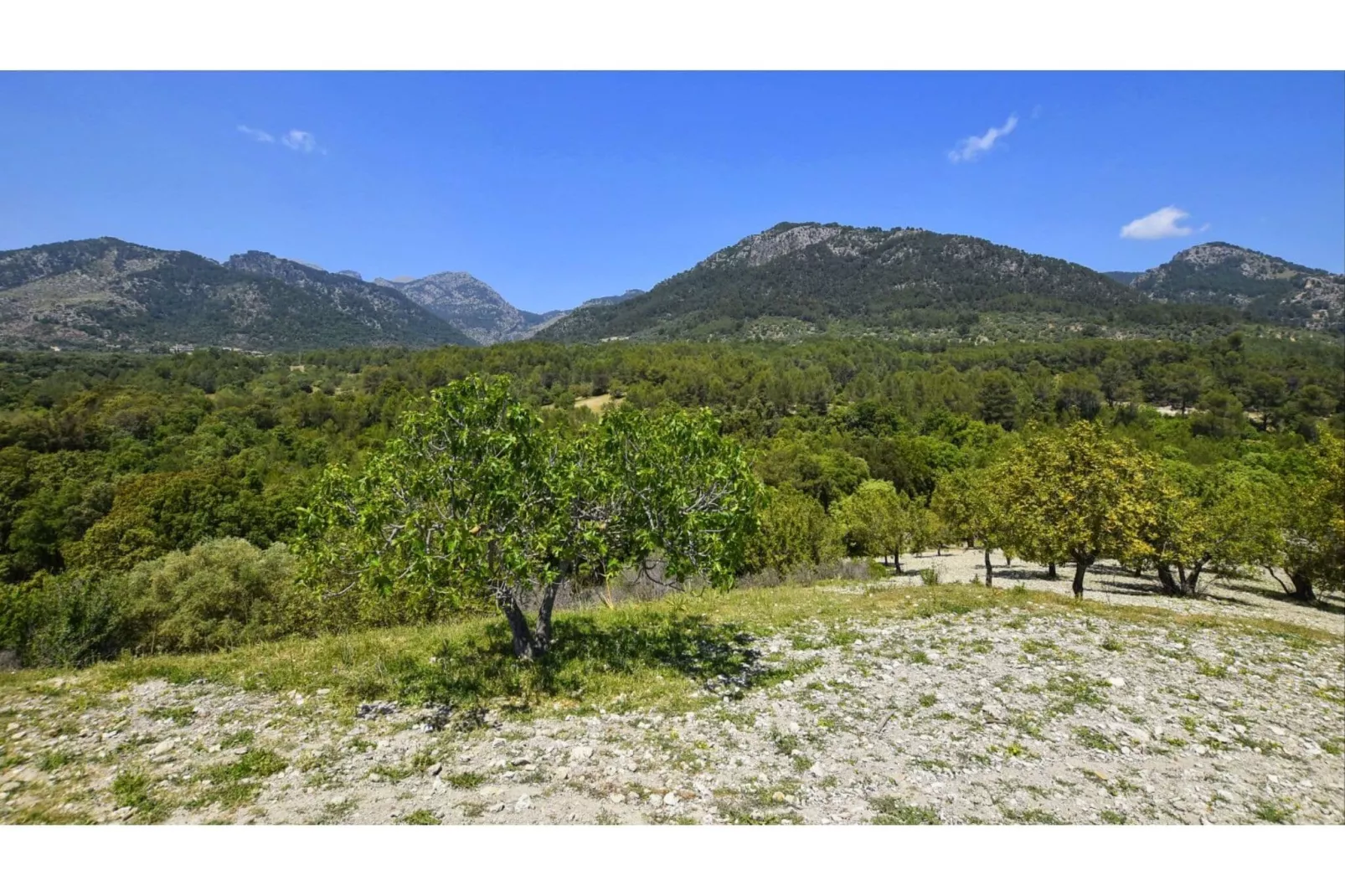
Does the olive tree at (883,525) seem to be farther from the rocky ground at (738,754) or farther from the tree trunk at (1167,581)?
the rocky ground at (738,754)

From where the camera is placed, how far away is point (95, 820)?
6945mm

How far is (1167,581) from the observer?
30594mm

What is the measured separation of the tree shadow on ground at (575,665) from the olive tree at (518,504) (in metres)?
0.90

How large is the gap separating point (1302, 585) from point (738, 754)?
4062 centimetres

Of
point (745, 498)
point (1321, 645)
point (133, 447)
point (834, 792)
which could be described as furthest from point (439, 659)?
point (133, 447)

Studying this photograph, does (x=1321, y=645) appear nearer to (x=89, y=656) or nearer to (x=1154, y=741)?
(x=1154, y=741)

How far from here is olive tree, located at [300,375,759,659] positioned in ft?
33.4

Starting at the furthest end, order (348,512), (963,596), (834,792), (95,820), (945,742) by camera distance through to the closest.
Result: (963,596), (348,512), (945,742), (834,792), (95,820)

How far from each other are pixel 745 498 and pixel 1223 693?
1170 centimetres

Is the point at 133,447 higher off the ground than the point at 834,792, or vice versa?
the point at 133,447

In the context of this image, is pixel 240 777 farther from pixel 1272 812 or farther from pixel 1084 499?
pixel 1084 499

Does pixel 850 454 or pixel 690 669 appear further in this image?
pixel 850 454

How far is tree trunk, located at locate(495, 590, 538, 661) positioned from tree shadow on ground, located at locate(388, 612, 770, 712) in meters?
0.22

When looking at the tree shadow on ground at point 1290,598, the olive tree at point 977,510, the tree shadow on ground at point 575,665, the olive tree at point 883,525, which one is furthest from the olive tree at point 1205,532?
the tree shadow on ground at point 575,665
